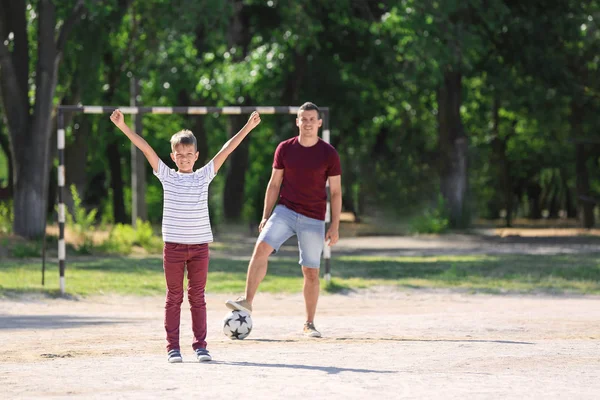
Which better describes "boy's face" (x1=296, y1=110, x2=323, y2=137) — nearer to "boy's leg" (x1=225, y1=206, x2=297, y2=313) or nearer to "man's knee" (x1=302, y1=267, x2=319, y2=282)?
"boy's leg" (x1=225, y1=206, x2=297, y2=313)

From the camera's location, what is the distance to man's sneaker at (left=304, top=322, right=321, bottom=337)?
458 inches

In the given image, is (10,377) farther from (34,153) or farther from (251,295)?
(34,153)

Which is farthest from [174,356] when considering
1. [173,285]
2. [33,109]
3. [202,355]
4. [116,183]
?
[116,183]

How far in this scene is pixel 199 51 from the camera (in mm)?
36688

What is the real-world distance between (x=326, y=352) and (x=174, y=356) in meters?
1.34

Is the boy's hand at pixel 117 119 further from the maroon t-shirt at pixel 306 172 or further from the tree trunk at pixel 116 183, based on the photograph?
the tree trunk at pixel 116 183

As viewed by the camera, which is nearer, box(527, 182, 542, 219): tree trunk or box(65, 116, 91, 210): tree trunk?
box(65, 116, 91, 210): tree trunk

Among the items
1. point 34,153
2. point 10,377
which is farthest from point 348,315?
point 34,153

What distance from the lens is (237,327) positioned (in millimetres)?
11367

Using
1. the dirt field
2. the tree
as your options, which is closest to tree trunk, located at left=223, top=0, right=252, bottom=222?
the tree

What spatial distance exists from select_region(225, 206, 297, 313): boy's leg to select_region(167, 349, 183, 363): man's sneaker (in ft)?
6.21

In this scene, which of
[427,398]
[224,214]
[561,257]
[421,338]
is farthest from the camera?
[224,214]

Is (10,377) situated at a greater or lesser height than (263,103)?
lesser

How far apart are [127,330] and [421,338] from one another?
286 centimetres
